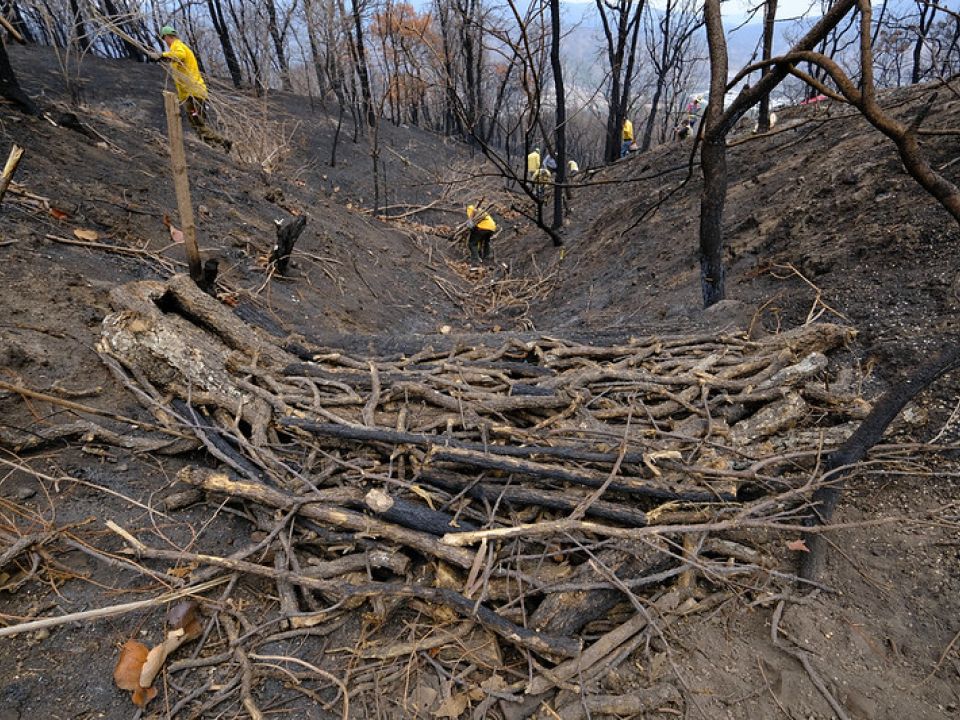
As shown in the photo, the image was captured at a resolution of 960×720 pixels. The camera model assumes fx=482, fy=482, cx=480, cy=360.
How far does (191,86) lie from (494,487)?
3138 millimetres

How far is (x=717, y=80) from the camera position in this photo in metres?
3.56

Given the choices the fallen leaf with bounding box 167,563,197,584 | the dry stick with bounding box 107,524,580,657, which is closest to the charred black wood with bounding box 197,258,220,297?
the dry stick with bounding box 107,524,580,657

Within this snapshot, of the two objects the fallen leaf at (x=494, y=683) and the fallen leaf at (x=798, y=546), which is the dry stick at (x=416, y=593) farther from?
the fallen leaf at (x=798, y=546)

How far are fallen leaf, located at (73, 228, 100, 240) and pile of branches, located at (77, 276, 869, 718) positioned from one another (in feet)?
5.88

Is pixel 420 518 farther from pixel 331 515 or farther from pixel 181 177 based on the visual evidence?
pixel 181 177

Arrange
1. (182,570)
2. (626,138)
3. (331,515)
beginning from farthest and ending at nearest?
(626,138) → (331,515) → (182,570)

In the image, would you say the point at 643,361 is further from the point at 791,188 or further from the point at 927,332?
the point at 791,188

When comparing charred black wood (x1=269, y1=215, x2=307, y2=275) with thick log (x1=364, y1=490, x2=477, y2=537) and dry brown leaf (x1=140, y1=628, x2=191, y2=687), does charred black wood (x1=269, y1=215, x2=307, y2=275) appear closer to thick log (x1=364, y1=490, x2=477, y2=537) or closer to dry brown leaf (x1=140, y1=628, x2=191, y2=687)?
thick log (x1=364, y1=490, x2=477, y2=537)

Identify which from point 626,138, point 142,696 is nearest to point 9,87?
point 142,696

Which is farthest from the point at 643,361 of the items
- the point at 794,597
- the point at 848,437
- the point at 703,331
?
the point at 794,597

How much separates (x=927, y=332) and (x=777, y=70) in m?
1.86

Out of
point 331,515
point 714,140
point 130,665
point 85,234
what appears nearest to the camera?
point 130,665

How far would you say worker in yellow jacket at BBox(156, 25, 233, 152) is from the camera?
3096mm

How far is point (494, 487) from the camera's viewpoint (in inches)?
84.7
